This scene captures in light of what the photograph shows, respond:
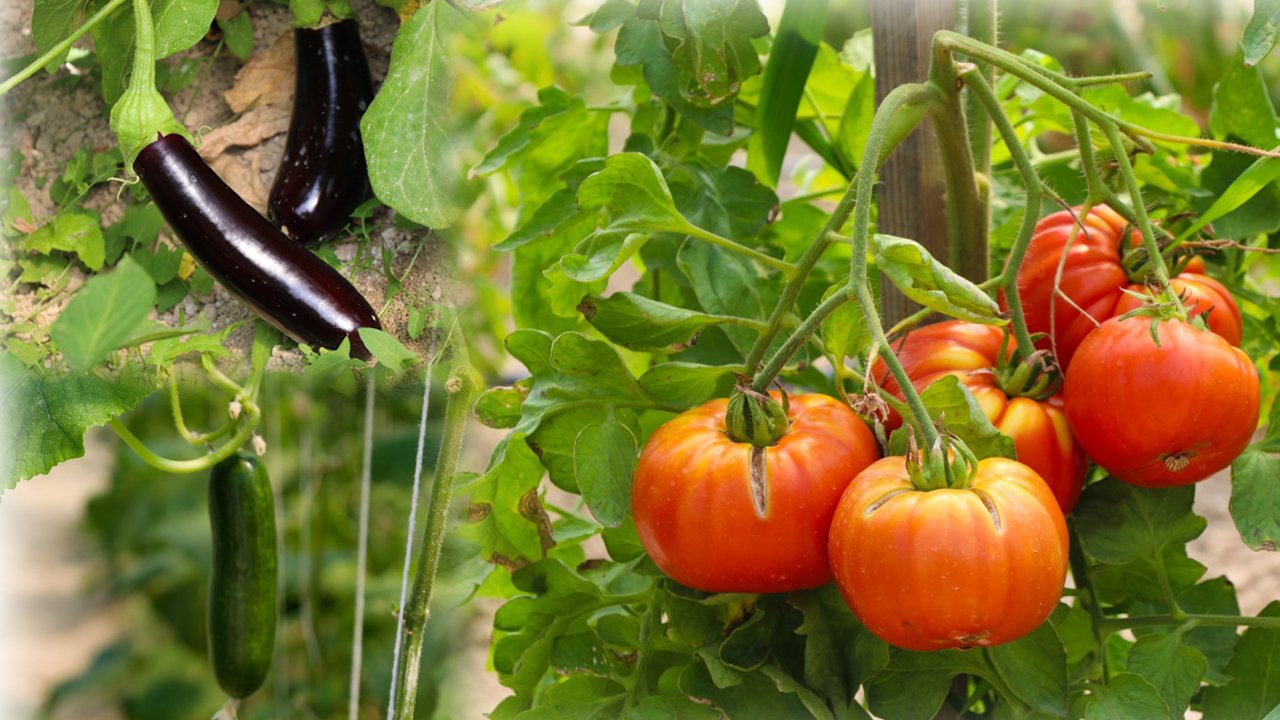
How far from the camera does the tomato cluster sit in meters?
0.48

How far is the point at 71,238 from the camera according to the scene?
60 centimetres

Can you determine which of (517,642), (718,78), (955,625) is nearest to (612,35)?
(718,78)

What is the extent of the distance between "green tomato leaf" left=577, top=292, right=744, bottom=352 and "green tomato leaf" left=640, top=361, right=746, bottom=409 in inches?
0.6

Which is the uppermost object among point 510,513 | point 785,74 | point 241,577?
point 785,74

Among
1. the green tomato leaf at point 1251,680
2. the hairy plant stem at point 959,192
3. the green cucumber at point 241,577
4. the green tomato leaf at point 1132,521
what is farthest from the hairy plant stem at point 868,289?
the green cucumber at point 241,577

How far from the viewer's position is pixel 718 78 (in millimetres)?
661

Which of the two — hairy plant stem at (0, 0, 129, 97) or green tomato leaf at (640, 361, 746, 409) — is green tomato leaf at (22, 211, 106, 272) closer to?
hairy plant stem at (0, 0, 129, 97)

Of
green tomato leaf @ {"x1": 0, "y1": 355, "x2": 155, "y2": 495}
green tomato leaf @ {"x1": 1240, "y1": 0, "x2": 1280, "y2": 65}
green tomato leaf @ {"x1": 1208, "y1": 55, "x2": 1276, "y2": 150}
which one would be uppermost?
green tomato leaf @ {"x1": 1240, "y1": 0, "x2": 1280, "y2": 65}

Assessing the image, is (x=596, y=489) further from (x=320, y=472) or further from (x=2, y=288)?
(x=320, y=472)

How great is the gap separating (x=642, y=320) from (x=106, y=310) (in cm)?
30

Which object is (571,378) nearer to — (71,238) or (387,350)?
(387,350)

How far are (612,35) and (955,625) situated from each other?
100cm

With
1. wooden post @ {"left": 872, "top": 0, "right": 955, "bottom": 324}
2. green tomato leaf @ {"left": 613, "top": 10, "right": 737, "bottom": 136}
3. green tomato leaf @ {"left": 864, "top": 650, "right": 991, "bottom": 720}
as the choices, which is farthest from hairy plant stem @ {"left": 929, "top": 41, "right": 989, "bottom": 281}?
green tomato leaf @ {"left": 864, "top": 650, "right": 991, "bottom": 720}

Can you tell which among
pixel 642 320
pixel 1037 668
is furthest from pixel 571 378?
pixel 1037 668
